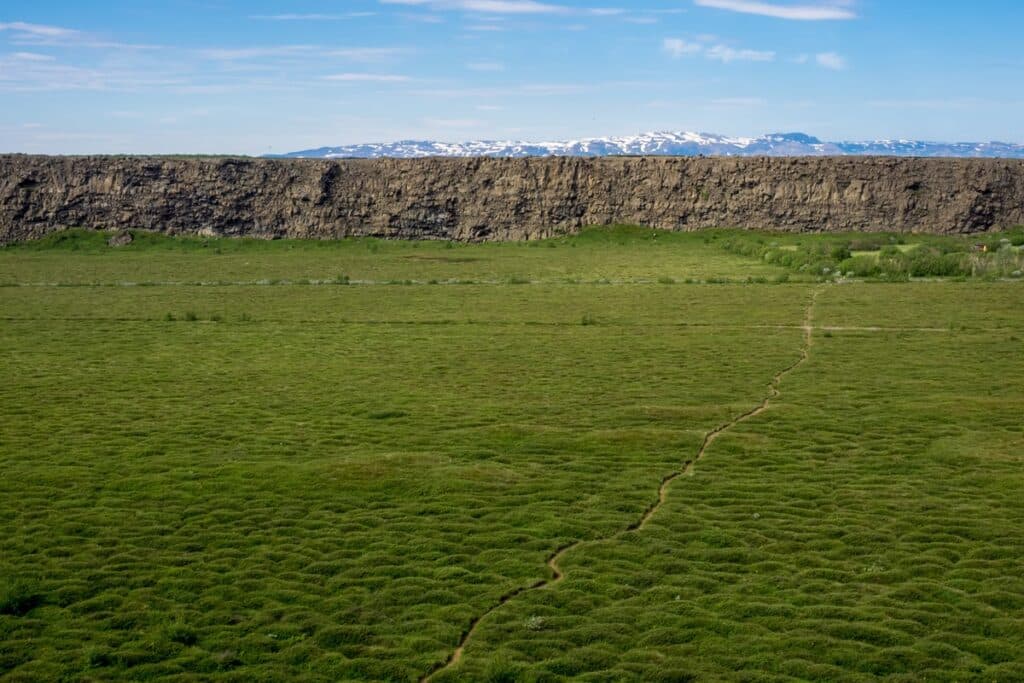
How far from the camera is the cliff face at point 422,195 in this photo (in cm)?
8006

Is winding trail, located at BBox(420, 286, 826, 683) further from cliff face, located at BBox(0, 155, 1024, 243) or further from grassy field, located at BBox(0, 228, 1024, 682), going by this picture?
cliff face, located at BBox(0, 155, 1024, 243)

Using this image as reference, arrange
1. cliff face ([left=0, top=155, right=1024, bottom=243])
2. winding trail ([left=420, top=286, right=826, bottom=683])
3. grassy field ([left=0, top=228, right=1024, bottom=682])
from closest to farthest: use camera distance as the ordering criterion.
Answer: winding trail ([left=420, top=286, right=826, bottom=683]) < grassy field ([left=0, top=228, right=1024, bottom=682]) < cliff face ([left=0, top=155, right=1024, bottom=243])

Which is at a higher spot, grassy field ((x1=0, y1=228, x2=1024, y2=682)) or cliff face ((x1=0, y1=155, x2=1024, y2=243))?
cliff face ((x1=0, y1=155, x2=1024, y2=243))

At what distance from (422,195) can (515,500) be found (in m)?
66.2

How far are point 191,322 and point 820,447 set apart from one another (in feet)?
84.8

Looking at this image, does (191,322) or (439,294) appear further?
(439,294)

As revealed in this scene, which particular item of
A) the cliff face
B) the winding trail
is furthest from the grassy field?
the cliff face

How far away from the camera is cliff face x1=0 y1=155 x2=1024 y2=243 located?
3152 inches

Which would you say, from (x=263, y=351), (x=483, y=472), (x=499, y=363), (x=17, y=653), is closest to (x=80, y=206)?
(x=263, y=351)

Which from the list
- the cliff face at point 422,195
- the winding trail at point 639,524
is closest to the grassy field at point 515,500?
the winding trail at point 639,524

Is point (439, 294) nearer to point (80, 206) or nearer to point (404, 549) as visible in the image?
point (404, 549)

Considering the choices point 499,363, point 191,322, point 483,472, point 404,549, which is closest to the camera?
point 404,549

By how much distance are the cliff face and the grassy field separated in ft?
132

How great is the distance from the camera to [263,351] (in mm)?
34812
